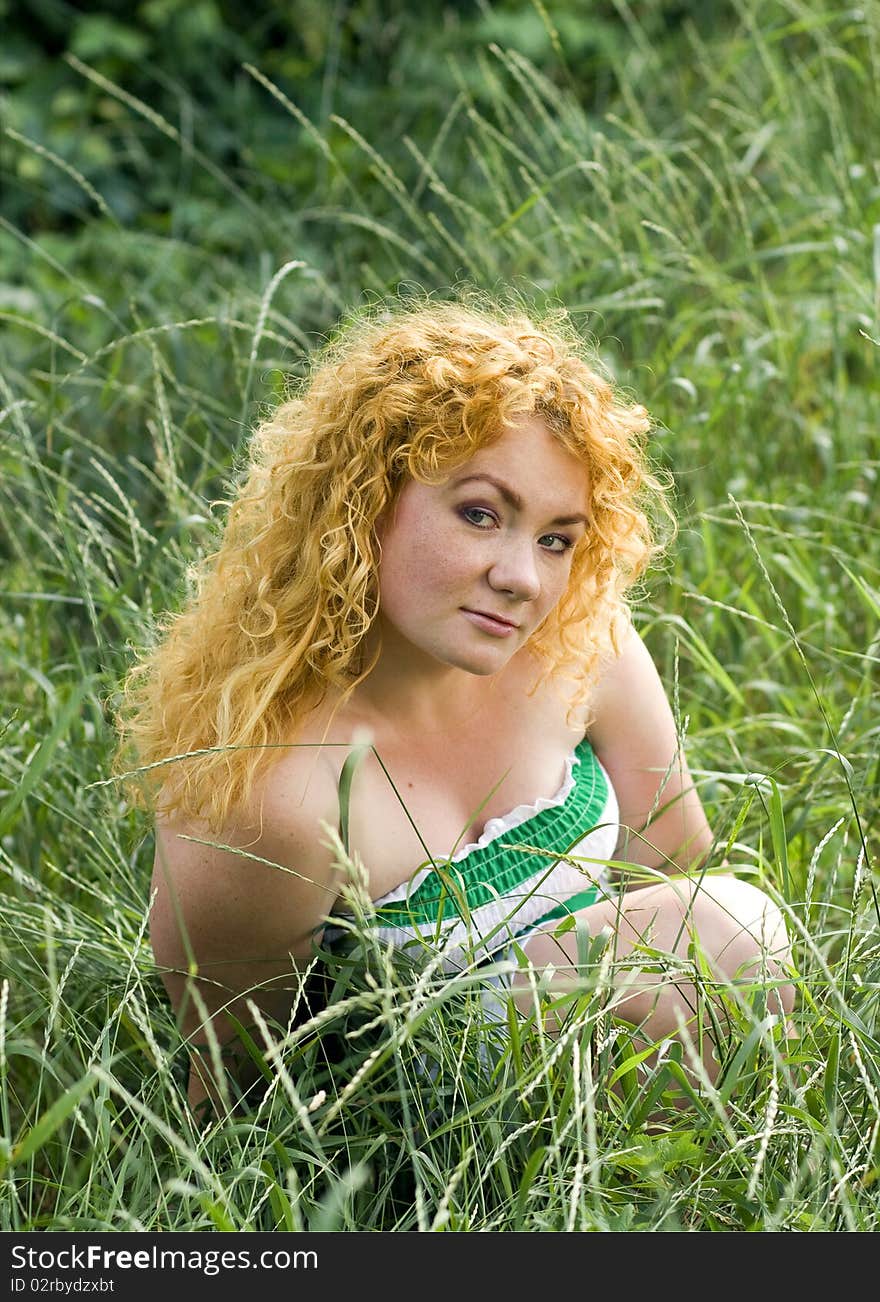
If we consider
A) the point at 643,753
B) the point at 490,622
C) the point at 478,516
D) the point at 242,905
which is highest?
the point at 478,516

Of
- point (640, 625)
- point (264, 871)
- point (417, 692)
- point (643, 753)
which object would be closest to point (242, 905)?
point (264, 871)

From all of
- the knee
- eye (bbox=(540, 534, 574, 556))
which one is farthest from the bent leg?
eye (bbox=(540, 534, 574, 556))

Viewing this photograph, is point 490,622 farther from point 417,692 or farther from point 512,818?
point 512,818

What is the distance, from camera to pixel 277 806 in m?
1.46

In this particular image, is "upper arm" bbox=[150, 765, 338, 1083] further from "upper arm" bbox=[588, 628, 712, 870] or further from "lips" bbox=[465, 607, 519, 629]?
"upper arm" bbox=[588, 628, 712, 870]

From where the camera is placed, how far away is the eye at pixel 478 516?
4.90 feet

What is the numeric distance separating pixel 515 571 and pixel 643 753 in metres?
0.44

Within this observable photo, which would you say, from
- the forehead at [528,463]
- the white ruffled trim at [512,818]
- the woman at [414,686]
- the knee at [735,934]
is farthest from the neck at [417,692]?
the knee at [735,934]

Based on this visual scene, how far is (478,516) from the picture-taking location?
1500mm

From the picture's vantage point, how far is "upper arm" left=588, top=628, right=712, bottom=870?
70.8 inches

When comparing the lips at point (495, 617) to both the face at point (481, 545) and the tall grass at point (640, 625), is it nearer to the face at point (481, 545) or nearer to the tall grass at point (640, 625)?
the face at point (481, 545)

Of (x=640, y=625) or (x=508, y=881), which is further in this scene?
(x=640, y=625)

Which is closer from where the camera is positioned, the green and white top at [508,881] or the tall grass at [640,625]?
the tall grass at [640,625]
